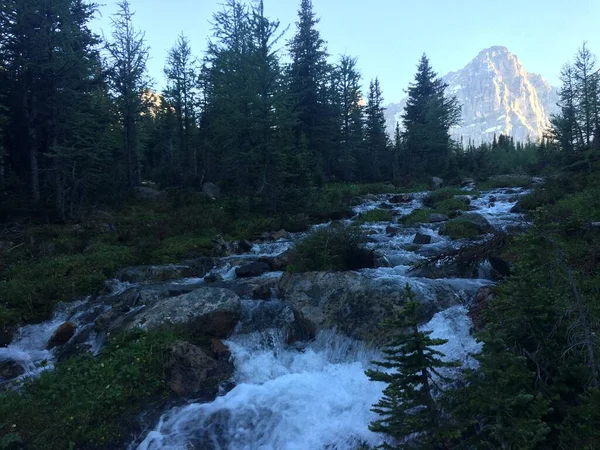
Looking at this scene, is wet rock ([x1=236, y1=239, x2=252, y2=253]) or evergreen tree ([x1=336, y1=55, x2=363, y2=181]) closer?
wet rock ([x1=236, y1=239, x2=252, y2=253])

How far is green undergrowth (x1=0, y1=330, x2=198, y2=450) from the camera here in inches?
251

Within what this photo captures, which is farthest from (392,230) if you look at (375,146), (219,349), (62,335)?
(375,146)

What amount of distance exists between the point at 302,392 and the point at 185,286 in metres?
6.93

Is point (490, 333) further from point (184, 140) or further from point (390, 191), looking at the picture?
point (184, 140)

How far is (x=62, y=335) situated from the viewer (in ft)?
34.4

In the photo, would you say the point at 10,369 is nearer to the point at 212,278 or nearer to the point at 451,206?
the point at 212,278

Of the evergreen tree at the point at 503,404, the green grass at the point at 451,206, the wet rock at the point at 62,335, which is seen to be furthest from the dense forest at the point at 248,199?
the green grass at the point at 451,206

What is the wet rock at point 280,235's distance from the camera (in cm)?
1864

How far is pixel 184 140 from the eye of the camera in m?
35.7

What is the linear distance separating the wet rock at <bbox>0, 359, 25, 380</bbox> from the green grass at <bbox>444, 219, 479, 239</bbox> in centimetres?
1514

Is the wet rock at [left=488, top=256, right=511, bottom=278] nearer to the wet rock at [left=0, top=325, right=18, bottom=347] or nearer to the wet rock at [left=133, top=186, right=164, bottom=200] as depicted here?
the wet rock at [left=0, top=325, right=18, bottom=347]

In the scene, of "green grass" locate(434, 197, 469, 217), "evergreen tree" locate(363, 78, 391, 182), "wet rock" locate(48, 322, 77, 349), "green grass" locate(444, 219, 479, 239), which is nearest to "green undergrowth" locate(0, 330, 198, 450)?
"wet rock" locate(48, 322, 77, 349)

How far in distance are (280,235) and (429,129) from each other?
3724 cm

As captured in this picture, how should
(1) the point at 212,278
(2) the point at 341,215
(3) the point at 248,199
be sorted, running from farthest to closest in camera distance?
(3) the point at 248,199 < (2) the point at 341,215 < (1) the point at 212,278
